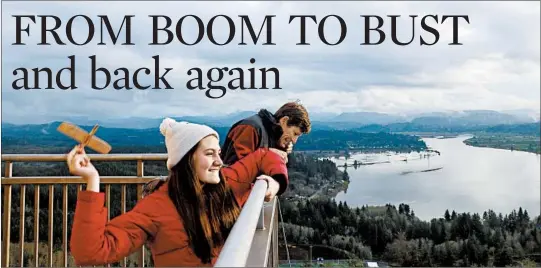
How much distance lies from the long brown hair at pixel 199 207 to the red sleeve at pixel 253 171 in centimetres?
22

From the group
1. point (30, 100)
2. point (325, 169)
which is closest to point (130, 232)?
point (30, 100)

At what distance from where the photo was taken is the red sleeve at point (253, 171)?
1.96m

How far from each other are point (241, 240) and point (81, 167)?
0.50 m

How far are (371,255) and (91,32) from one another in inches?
429

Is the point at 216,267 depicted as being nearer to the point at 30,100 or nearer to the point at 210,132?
the point at 210,132

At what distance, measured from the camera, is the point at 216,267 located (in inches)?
29.3

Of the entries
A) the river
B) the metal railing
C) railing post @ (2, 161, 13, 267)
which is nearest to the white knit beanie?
the metal railing

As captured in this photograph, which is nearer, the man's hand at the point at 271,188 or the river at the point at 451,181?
the man's hand at the point at 271,188

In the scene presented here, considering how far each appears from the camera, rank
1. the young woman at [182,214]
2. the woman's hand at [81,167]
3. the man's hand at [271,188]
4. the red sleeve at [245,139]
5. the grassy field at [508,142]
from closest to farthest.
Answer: the woman's hand at [81,167] → the young woman at [182,214] → the man's hand at [271,188] → the red sleeve at [245,139] → the grassy field at [508,142]

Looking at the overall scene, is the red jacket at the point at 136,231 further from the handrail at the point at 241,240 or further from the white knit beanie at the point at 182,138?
the handrail at the point at 241,240

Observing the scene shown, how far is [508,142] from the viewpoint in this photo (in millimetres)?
18906

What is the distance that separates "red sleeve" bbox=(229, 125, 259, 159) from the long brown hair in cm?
60

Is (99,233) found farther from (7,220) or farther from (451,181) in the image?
(451,181)

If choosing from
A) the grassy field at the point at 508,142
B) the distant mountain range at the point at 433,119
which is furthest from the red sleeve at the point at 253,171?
the grassy field at the point at 508,142
